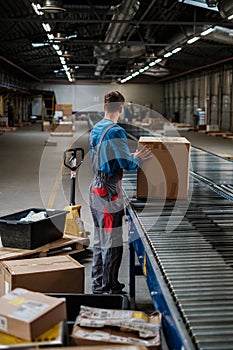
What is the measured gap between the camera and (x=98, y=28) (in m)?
20.7

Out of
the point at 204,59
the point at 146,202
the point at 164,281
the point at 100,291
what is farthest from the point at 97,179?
the point at 204,59

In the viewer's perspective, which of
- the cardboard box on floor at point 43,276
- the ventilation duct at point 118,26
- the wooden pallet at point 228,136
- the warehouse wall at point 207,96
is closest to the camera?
the cardboard box on floor at point 43,276

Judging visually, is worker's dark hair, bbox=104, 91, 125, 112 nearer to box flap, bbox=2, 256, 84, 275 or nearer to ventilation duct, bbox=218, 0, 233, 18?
box flap, bbox=2, 256, 84, 275

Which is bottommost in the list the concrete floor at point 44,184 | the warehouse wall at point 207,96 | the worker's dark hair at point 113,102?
the concrete floor at point 44,184

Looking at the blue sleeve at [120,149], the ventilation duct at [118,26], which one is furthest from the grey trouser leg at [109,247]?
the ventilation duct at [118,26]

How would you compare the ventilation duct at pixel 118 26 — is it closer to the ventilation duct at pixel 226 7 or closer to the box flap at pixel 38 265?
the ventilation duct at pixel 226 7

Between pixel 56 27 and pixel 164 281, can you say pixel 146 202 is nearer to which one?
pixel 164 281

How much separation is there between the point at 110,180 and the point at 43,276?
95 centimetres

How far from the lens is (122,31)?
15.2 meters

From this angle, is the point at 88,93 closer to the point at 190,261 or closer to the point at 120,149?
the point at 120,149

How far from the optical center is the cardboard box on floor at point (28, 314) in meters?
2.05

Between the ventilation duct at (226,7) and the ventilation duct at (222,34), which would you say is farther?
the ventilation duct at (222,34)

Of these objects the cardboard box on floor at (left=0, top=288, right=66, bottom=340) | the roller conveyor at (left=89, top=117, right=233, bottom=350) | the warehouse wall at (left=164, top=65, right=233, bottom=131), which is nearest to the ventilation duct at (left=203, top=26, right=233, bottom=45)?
the warehouse wall at (left=164, top=65, right=233, bottom=131)

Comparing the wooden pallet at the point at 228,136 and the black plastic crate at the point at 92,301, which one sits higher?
the wooden pallet at the point at 228,136
